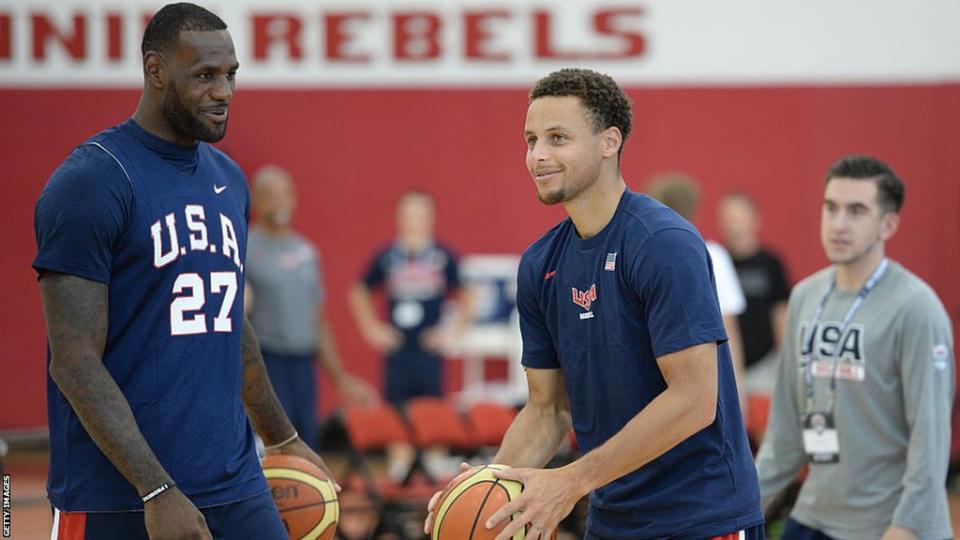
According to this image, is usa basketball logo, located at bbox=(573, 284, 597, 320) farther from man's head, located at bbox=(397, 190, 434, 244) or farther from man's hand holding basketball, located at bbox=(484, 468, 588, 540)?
man's head, located at bbox=(397, 190, 434, 244)

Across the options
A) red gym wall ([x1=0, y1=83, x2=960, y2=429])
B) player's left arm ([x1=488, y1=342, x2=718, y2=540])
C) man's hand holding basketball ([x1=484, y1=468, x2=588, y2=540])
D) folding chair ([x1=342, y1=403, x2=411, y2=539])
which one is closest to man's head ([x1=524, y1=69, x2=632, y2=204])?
player's left arm ([x1=488, y1=342, x2=718, y2=540])

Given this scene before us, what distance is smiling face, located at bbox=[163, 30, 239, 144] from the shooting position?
3.96 m

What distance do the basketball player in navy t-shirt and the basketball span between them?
710 millimetres

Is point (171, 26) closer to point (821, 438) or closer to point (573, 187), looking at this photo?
point (573, 187)

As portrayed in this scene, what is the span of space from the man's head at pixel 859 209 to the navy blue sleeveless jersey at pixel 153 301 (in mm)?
2343

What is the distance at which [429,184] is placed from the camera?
1297 cm

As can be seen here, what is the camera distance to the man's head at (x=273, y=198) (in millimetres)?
9578

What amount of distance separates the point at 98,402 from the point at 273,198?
19.9 feet

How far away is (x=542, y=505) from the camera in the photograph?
3.68 m

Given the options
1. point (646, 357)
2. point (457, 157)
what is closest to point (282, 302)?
point (457, 157)

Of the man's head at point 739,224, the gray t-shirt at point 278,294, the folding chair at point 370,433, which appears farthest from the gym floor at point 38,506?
the man's head at point 739,224

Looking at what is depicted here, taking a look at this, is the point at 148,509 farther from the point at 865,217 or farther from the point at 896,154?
the point at 896,154

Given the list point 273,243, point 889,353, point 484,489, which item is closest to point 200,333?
point 484,489

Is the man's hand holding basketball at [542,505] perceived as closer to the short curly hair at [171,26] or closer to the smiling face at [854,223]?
the short curly hair at [171,26]
